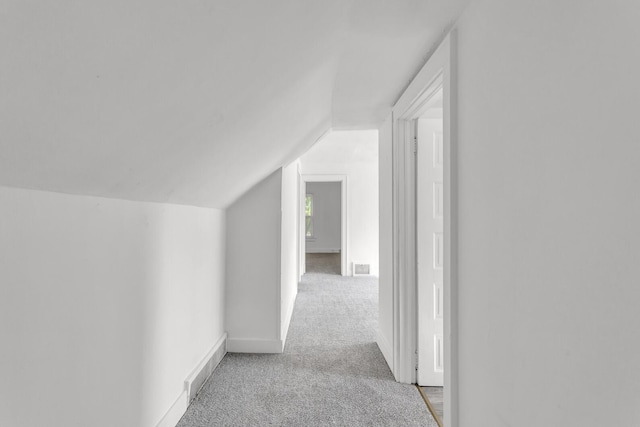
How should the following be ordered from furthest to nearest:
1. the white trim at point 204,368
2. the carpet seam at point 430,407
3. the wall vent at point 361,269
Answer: the wall vent at point 361,269 → the white trim at point 204,368 → the carpet seam at point 430,407

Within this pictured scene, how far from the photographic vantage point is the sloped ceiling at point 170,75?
635 mm

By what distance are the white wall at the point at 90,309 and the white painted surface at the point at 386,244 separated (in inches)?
53.3

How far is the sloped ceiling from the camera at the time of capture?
2.08ft

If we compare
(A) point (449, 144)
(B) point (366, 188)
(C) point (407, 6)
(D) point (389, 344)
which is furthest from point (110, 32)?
(B) point (366, 188)

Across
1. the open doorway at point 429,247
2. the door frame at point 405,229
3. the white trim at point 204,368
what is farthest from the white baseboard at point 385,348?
the white trim at point 204,368

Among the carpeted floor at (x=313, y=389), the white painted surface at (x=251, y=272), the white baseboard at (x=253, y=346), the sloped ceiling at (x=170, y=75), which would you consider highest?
the sloped ceiling at (x=170, y=75)

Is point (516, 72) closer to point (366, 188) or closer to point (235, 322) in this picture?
point (235, 322)

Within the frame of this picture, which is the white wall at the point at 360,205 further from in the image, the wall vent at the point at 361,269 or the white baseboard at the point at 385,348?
the white baseboard at the point at 385,348

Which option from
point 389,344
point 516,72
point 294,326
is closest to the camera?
point 516,72

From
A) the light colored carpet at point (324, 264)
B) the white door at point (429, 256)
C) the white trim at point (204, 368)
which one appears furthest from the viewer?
the light colored carpet at point (324, 264)

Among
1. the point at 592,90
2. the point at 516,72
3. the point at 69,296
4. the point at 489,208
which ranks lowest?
the point at 69,296

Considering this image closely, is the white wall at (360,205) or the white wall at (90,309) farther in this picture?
the white wall at (360,205)

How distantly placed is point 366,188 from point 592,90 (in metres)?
6.12

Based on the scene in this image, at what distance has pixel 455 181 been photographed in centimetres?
145
